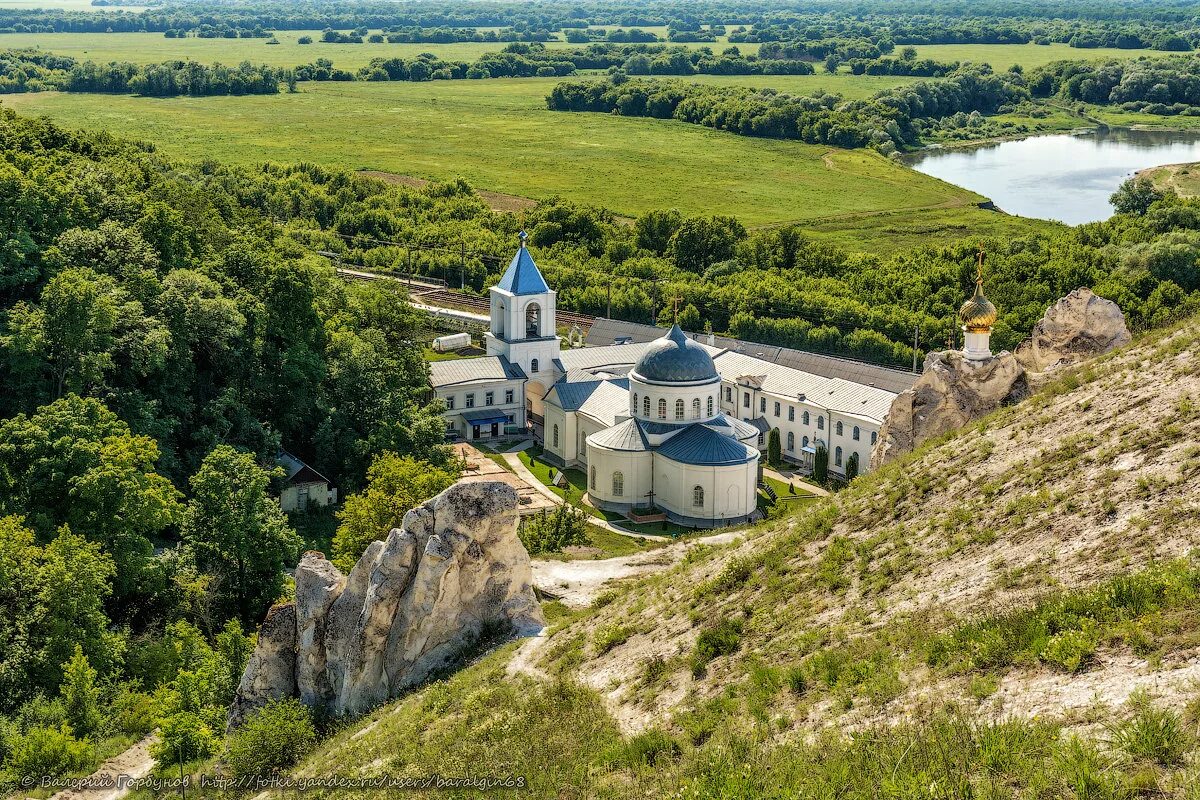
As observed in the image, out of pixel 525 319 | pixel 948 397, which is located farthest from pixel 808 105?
pixel 948 397

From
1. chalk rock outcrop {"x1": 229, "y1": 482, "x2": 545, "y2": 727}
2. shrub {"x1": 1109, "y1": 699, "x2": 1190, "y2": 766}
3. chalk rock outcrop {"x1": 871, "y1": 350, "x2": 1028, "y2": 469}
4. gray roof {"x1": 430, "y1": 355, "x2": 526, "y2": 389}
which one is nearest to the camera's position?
shrub {"x1": 1109, "y1": 699, "x2": 1190, "y2": 766}

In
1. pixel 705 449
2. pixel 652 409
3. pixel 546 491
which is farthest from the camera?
pixel 546 491

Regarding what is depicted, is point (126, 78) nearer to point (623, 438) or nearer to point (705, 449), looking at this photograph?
point (623, 438)

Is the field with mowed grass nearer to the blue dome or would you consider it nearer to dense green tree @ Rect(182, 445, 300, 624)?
the blue dome

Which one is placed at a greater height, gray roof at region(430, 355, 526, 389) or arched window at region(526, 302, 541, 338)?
arched window at region(526, 302, 541, 338)

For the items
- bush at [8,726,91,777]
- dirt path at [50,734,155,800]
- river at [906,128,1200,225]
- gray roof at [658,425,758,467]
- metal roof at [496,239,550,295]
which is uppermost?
metal roof at [496,239,550,295]

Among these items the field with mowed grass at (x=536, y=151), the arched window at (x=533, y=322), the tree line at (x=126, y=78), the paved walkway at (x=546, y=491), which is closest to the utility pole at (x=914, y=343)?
the arched window at (x=533, y=322)

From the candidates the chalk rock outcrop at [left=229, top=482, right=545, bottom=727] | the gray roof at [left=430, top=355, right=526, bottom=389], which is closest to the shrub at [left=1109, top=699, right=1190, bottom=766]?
the chalk rock outcrop at [left=229, top=482, right=545, bottom=727]

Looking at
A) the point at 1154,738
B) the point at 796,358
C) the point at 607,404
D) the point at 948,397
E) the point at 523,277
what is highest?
the point at 1154,738
